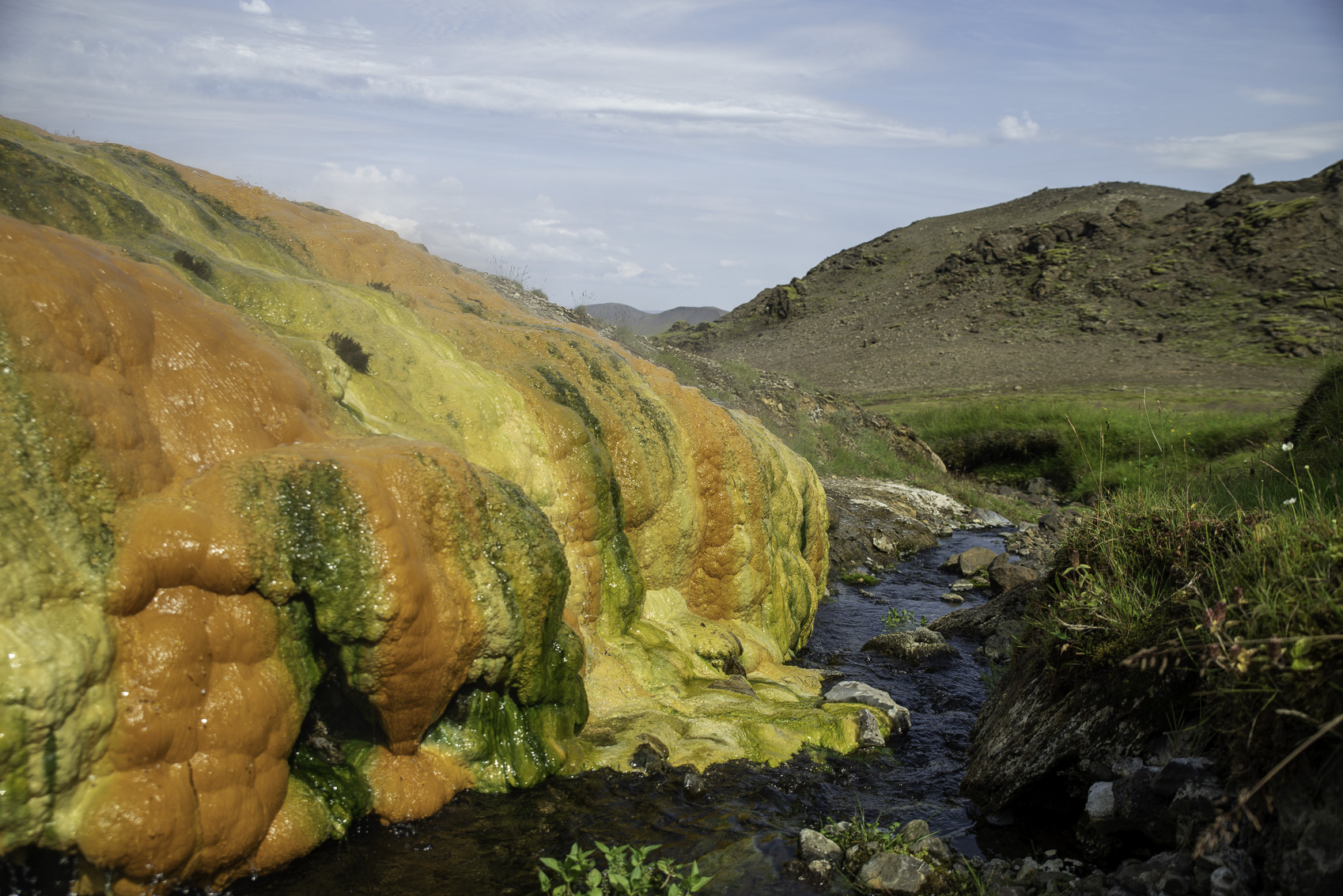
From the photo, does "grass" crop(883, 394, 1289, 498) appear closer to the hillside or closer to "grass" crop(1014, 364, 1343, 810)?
the hillside

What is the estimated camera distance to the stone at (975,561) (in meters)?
16.1

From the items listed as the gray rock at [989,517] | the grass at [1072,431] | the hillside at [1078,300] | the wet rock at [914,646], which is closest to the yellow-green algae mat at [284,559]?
the wet rock at [914,646]

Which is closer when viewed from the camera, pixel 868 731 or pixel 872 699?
pixel 868 731

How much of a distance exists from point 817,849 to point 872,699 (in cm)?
318

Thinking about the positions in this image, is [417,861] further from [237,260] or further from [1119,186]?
[1119,186]

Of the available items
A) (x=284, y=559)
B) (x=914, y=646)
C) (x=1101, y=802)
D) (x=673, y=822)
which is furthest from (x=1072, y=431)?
(x=284, y=559)

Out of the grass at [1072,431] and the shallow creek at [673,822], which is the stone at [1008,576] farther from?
the grass at [1072,431]

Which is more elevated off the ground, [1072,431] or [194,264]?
[194,264]

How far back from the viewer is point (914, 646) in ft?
34.4

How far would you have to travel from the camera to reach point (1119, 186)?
229ft

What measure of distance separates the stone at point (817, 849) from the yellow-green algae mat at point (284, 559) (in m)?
1.35

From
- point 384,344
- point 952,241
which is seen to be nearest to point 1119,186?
point 952,241

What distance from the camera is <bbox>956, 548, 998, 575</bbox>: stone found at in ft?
53.0

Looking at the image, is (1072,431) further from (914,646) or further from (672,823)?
(672,823)
